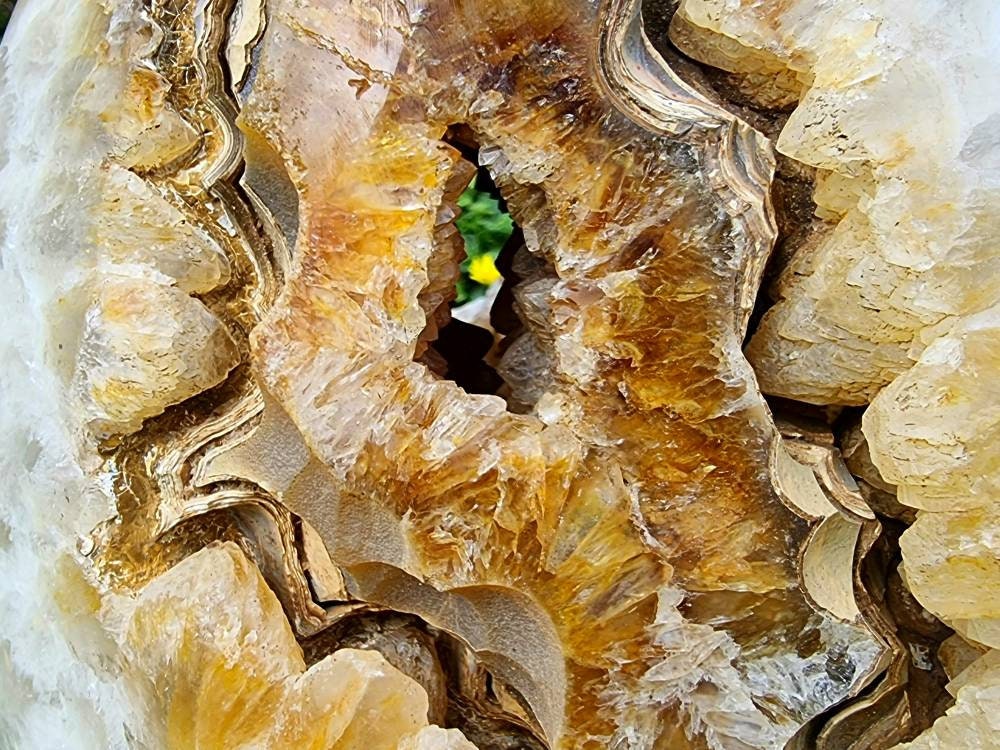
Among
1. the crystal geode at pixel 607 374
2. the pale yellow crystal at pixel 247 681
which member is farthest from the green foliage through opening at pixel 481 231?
the pale yellow crystal at pixel 247 681

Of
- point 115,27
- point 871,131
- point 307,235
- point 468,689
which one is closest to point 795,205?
point 871,131

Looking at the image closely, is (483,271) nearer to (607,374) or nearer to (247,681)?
(607,374)

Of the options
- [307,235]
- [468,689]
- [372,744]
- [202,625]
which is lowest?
[468,689]

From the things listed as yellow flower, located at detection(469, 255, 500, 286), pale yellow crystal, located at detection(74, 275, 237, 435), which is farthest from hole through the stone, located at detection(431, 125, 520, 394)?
pale yellow crystal, located at detection(74, 275, 237, 435)

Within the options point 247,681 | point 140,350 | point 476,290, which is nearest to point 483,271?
point 476,290

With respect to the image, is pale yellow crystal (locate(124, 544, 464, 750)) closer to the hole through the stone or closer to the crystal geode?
the crystal geode

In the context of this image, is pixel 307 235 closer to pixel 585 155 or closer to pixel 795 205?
pixel 585 155
